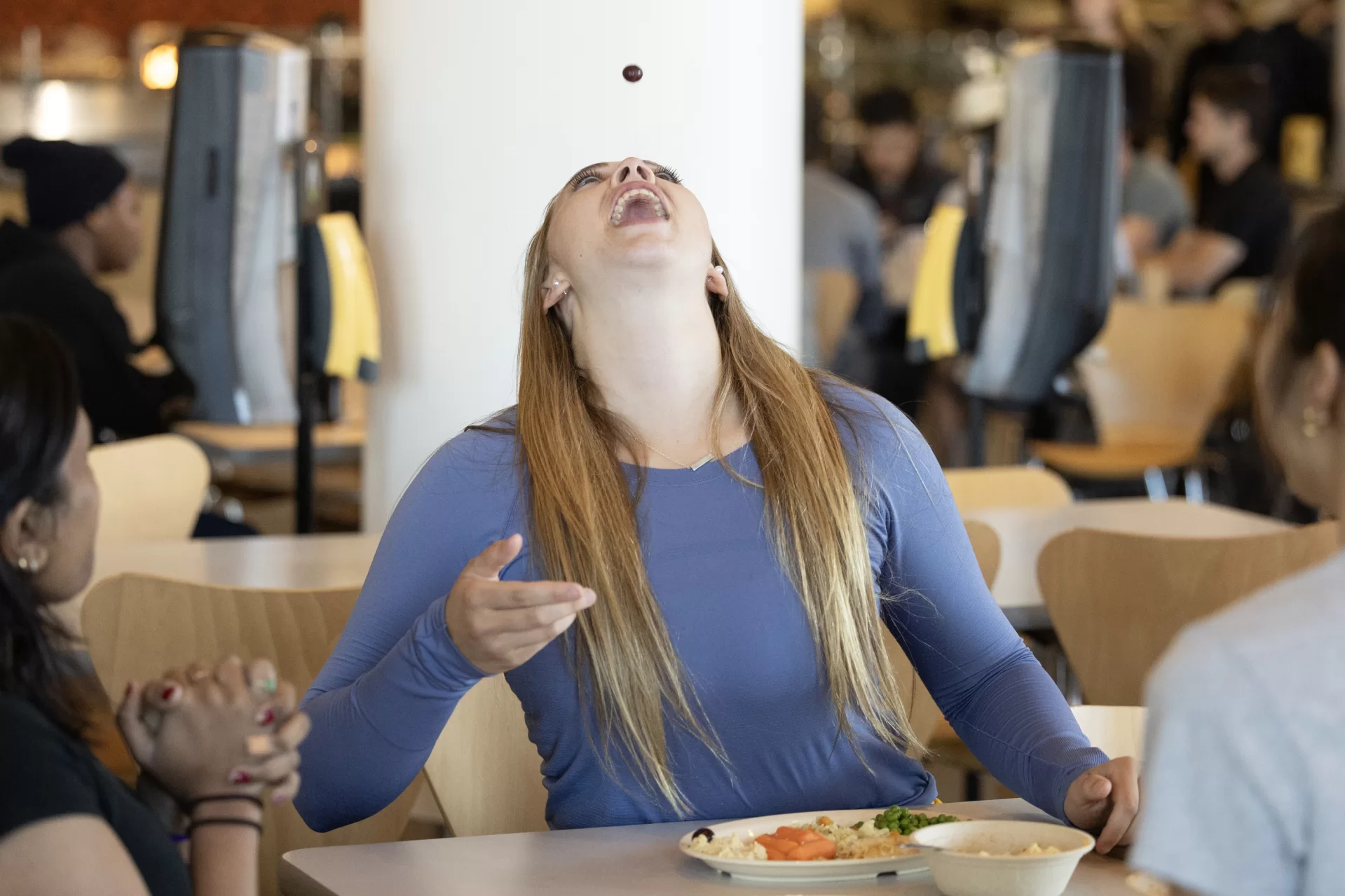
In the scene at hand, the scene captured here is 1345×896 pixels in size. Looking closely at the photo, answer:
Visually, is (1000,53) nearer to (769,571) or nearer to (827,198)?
(827,198)

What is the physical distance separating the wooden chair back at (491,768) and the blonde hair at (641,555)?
0.29 metres

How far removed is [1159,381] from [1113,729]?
12.9ft

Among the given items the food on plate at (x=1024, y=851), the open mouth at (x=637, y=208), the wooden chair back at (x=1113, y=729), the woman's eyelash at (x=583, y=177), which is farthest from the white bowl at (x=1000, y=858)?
the woman's eyelash at (x=583, y=177)

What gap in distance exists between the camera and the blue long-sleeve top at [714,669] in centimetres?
158

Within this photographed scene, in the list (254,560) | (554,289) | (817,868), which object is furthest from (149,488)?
(817,868)

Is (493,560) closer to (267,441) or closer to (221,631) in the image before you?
(221,631)

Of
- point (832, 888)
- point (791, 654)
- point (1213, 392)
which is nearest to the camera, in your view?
point (832, 888)

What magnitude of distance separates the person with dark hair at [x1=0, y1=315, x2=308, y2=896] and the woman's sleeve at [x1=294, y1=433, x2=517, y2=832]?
25 cm

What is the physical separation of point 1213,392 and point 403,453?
3327 mm

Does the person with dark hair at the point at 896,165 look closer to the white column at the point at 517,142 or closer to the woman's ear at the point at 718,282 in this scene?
the white column at the point at 517,142

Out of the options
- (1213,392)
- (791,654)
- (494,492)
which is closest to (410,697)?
(494,492)

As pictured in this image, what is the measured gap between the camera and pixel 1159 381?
216 inches

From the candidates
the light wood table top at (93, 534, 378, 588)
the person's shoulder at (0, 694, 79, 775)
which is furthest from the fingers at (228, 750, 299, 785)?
the light wood table top at (93, 534, 378, 588)

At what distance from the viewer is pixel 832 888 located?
132 cm
